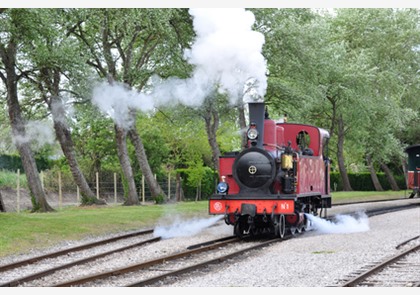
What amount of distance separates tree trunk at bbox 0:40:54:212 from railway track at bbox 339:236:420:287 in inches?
593

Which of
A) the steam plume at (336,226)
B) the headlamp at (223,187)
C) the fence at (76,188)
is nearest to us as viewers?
the headlamp at (223,187)

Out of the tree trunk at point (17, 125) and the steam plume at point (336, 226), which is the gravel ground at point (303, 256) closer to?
the steam plume at point (336, 226)

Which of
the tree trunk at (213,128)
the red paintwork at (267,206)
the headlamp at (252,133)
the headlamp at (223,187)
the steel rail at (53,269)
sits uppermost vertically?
the tree trunk at (213,128)

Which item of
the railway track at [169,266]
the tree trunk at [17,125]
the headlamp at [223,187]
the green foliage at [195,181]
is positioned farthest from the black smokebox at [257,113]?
the green foliage at [195,181]

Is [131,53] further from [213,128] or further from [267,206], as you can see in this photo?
[267,206]

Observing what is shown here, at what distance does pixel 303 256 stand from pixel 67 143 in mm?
17186

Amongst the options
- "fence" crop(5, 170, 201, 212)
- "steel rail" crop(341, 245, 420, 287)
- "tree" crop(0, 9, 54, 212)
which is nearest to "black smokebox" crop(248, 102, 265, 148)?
"steel rail" crop(341, 245, 420, 287)

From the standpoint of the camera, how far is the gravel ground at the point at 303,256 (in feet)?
38.9

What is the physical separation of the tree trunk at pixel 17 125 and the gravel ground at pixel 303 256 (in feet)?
22.2

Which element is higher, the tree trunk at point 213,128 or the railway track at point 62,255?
the tree trunk at point 213,128

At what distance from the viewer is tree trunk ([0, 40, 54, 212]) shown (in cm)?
2522

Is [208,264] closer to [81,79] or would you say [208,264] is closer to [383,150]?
[81,79]

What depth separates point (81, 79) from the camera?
23484mm

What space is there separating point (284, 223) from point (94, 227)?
17.5 feet
